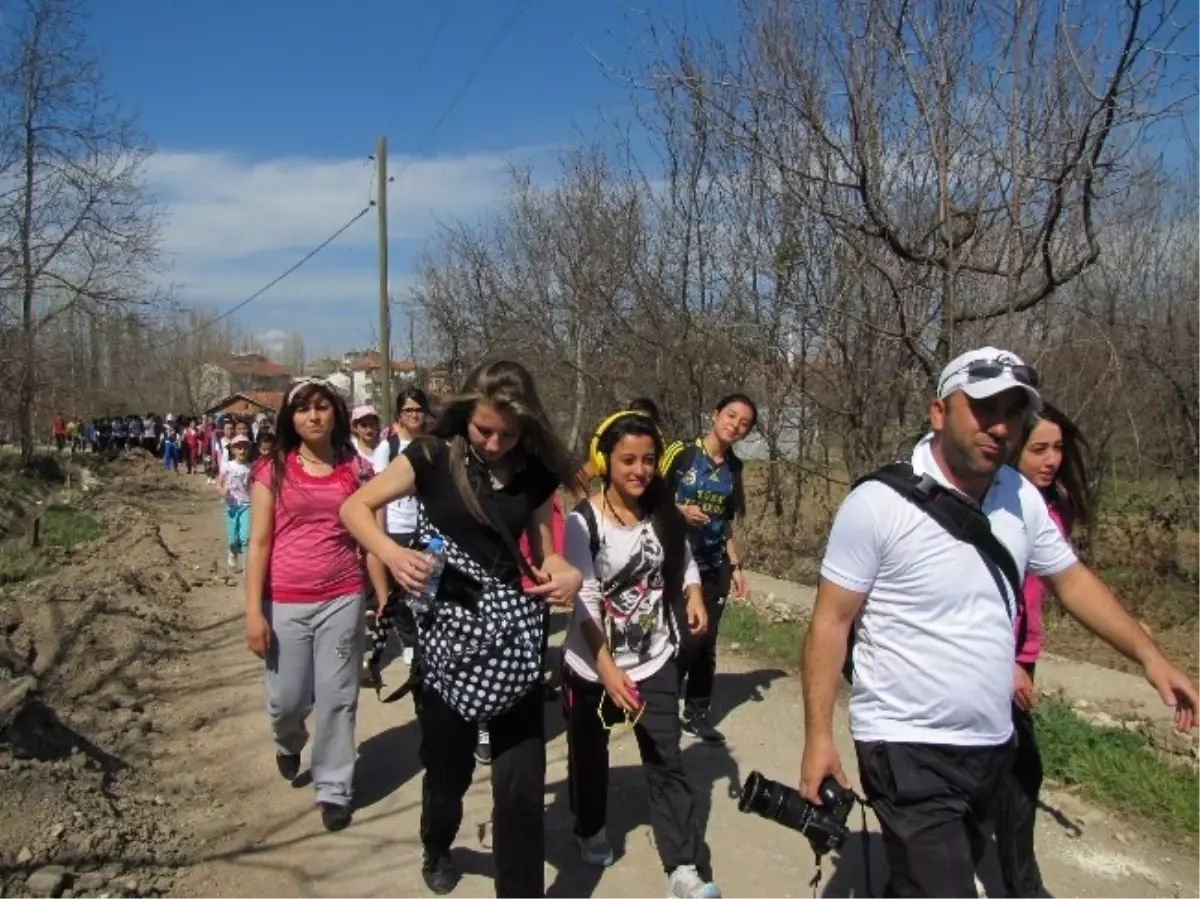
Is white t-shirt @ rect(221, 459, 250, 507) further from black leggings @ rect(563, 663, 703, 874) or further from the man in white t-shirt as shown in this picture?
the man in white t-shirt

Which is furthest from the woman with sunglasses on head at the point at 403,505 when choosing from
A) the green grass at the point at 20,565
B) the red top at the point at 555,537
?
the green grass at the point at 20,565

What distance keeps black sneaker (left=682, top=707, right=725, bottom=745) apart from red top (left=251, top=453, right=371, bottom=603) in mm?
2192

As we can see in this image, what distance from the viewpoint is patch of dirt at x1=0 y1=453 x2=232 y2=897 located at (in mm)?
3867

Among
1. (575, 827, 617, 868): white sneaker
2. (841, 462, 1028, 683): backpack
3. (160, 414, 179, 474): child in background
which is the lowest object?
(160, 414, 179, 474): child in background

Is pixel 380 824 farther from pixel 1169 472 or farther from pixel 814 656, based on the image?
pixel 1169 472

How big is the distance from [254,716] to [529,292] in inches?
544

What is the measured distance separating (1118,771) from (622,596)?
8.92ft

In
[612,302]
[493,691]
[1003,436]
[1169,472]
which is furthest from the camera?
[612,302]

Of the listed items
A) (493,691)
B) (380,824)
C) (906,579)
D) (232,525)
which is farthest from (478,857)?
(232,525)

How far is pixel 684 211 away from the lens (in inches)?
508

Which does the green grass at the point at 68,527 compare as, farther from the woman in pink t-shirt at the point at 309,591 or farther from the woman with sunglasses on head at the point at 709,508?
the woman with sunglasses on head at the point at 709,508

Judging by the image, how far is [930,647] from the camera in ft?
8.64

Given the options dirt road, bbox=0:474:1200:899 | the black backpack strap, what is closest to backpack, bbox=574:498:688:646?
dirt road, bbox=0:474:1200:899

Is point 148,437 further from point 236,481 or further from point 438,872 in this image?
point 438,872
